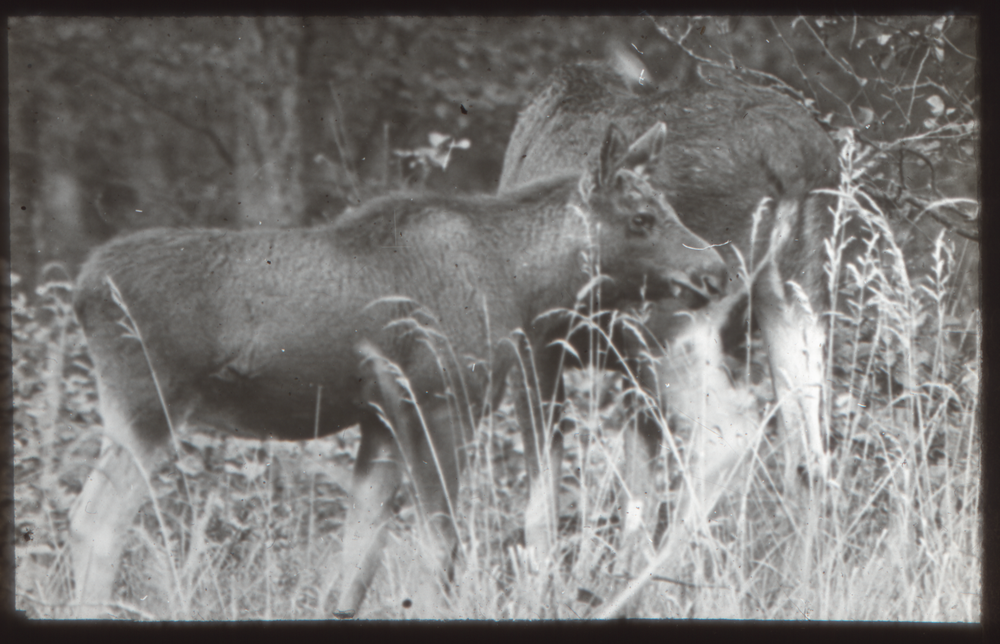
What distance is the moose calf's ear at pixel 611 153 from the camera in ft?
13.3

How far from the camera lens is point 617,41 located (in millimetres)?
4188

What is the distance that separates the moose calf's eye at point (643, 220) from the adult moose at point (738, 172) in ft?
0.86

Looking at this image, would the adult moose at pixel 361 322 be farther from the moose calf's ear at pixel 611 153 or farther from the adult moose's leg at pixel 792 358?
the adult moose's leg at pixel 792 358

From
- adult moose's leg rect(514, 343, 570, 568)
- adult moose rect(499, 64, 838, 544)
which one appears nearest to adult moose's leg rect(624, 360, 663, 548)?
adult moose rect(499, 64, 838, 544)

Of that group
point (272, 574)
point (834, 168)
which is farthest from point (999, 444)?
point (272, 574)

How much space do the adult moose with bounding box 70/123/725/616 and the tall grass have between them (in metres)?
0.09

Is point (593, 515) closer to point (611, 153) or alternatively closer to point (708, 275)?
point (708, 275)

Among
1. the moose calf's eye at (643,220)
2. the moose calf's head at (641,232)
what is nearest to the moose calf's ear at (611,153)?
the moose calf's head at (641,232)

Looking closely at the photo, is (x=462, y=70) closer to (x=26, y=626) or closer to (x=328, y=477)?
(x=328, y=477)

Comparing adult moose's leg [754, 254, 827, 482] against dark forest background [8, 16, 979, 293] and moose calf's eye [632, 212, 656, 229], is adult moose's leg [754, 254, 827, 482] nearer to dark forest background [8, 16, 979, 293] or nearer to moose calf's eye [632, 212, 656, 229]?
moose calf's eye [632, 212, 656, 229]

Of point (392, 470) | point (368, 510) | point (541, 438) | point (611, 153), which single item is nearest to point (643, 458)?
point (541, 438)

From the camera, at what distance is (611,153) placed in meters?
4.09

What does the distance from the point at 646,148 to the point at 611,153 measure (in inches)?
6.4

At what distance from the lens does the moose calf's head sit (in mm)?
4043
